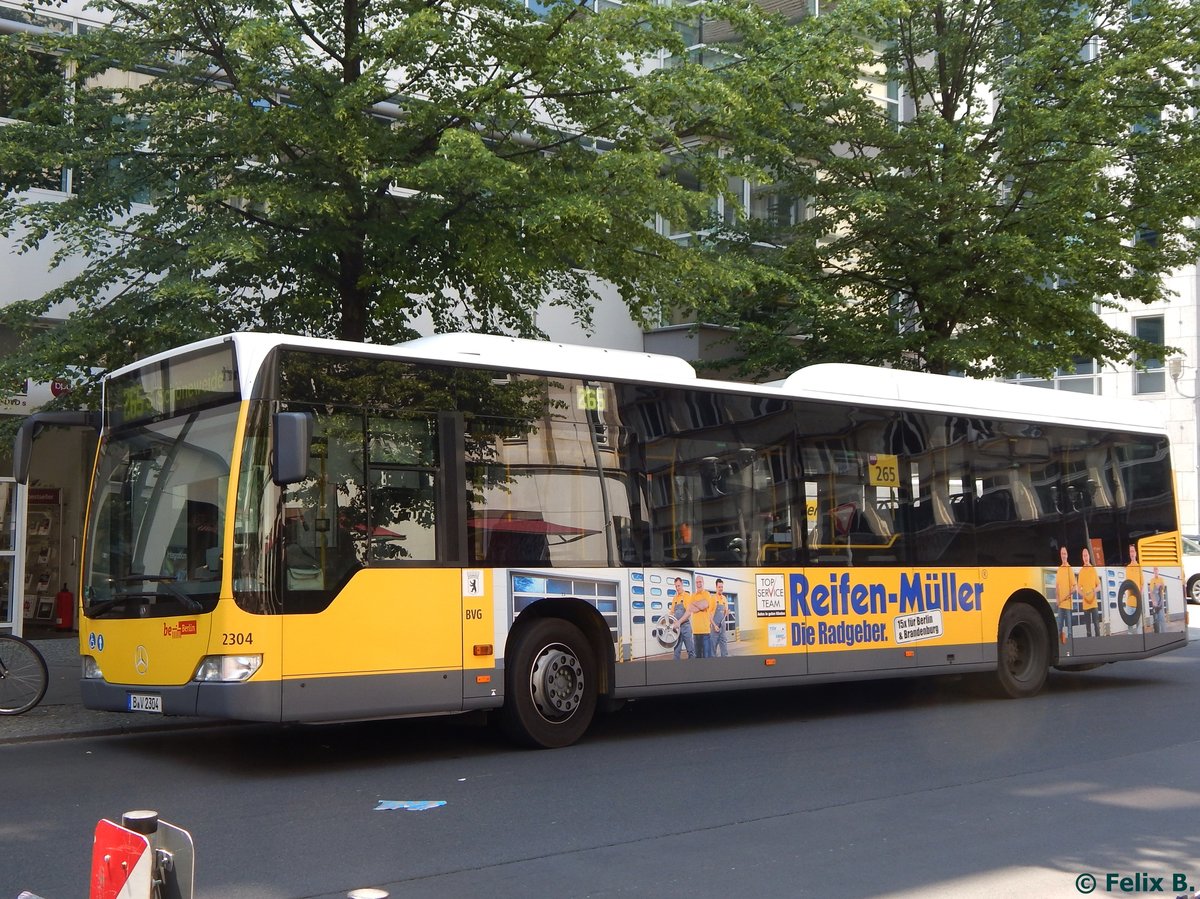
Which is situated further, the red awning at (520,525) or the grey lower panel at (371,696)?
the red awning at (520,525)

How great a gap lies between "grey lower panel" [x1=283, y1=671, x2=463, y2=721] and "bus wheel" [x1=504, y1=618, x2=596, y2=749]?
1.92 feet

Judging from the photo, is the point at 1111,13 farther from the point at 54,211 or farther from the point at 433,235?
the point at 54,211

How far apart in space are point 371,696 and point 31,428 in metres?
3.63

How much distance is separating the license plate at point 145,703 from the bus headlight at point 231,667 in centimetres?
58

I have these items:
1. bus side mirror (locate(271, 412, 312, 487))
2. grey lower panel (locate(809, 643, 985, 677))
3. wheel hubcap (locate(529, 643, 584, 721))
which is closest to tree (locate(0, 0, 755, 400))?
bus side mirror (locate(271, 412, 312, 487))

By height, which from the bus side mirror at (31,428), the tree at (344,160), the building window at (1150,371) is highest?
the building window at (1150,371)

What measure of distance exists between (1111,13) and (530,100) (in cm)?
1197

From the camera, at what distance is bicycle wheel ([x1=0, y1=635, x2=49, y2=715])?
1234 centimetres

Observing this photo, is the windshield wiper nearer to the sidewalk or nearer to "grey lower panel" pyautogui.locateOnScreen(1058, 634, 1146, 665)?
the sidewalk

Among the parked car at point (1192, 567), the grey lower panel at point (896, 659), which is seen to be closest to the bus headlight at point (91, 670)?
the grey lower panel at point (896, 659)

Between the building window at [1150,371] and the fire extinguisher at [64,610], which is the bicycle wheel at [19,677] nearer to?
the fire extinguisher at [64,610]

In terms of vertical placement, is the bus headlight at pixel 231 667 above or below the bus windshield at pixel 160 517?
below

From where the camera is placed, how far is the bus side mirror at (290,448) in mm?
9047

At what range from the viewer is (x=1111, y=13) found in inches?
846
